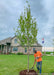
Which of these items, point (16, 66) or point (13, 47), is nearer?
point (16, 66)

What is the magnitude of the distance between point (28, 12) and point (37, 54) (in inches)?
113

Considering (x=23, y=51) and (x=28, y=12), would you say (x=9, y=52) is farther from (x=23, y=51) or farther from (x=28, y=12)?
(x=28, y=12)

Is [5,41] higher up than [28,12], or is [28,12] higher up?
[28,12]

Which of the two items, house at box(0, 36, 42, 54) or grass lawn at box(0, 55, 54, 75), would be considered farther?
house at box(0, 36, 42, 54)

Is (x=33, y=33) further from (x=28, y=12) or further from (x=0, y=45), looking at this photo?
(x=0, y=45)

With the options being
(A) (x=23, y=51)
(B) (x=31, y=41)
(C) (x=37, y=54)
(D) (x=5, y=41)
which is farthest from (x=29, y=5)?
(D) (x=5, y=41)

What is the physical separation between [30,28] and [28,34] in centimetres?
41

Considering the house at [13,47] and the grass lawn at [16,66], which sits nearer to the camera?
the grass lawn at [16,66]

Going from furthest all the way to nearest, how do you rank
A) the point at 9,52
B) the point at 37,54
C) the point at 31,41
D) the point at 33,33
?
1. the point at 9,52
2. the point at 31,41
3. the point at 33,33
4. the point at 37,54

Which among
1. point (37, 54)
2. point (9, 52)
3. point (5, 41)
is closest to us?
point (37, 54)

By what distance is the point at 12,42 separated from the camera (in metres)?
36.8

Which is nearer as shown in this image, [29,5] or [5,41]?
[29,5]

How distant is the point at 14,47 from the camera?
120 feet

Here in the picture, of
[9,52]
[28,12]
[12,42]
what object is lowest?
[9,52]
